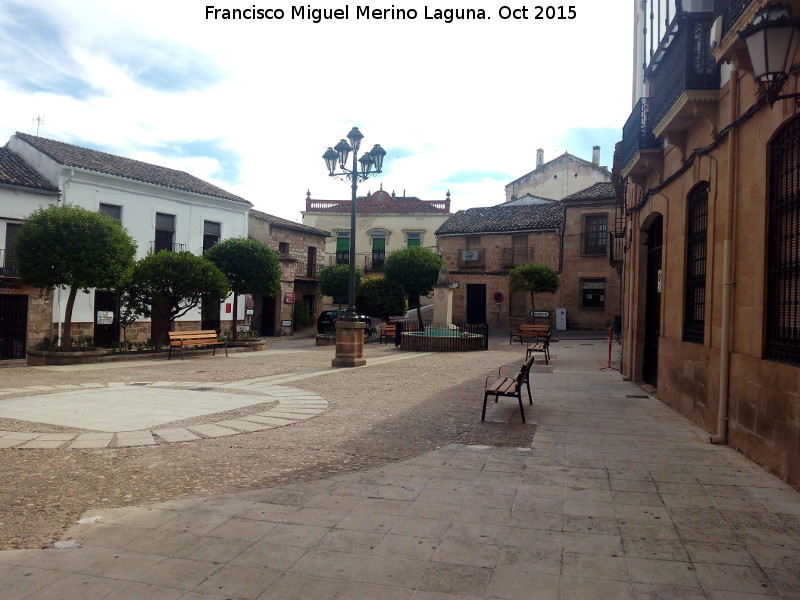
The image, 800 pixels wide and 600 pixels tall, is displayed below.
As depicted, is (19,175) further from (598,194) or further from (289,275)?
(598,194)

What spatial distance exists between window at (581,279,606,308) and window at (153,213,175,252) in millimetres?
18188

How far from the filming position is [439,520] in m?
3.75

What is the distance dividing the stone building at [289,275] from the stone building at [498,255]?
283 inches

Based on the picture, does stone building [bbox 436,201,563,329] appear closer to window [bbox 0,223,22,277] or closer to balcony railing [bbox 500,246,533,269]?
balcony railing [bbox 500,246,533,269]

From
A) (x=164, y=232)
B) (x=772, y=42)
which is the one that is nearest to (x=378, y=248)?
(x=164, y=232)

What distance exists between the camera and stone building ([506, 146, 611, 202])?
37.3m

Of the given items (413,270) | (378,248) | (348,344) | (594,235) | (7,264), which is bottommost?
(348,344)

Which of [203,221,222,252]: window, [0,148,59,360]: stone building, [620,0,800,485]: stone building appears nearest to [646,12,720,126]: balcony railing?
[620,0,800,485]: stone building

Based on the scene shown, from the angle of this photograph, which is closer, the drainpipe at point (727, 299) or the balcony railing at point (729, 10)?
the balcony railing at point (729, 10)

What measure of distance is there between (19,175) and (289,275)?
43.9 ft

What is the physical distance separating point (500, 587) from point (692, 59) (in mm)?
6216

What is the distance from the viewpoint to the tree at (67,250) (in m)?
14.4

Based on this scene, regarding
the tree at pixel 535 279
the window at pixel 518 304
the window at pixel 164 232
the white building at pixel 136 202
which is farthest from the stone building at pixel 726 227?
the window at pixel 518 304

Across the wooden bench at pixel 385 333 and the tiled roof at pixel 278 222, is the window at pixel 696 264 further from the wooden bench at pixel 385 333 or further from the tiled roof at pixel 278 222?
the tiled roof at pixel 278 222
